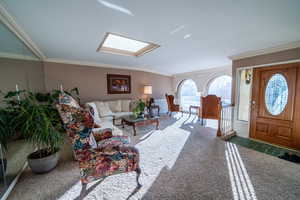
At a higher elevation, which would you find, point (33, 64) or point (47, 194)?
point (33, 64)

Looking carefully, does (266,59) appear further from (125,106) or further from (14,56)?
(14,56)

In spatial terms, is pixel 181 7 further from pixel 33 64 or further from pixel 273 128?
pixel 33 64

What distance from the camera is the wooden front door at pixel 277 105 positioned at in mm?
2320

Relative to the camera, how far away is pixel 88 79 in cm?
412

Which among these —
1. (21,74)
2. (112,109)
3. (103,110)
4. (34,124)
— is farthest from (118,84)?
(34,124)

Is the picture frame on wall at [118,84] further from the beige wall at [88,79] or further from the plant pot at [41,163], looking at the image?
the plant pot at [41,163]

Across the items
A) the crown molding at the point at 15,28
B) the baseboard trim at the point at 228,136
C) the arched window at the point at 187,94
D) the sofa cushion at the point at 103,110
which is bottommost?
the baseboard trim at the point at 228,136

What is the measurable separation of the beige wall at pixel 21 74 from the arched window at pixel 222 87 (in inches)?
232

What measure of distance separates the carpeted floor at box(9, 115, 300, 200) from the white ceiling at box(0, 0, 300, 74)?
222cm

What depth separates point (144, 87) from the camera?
17.1ft

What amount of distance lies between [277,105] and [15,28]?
525cm

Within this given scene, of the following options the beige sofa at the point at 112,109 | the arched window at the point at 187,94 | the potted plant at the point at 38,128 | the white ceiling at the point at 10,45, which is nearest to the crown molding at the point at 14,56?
the white ceiling at the point at 10,45

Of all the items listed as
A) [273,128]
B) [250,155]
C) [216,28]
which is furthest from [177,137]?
[216,28]

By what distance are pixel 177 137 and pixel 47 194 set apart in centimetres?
249
